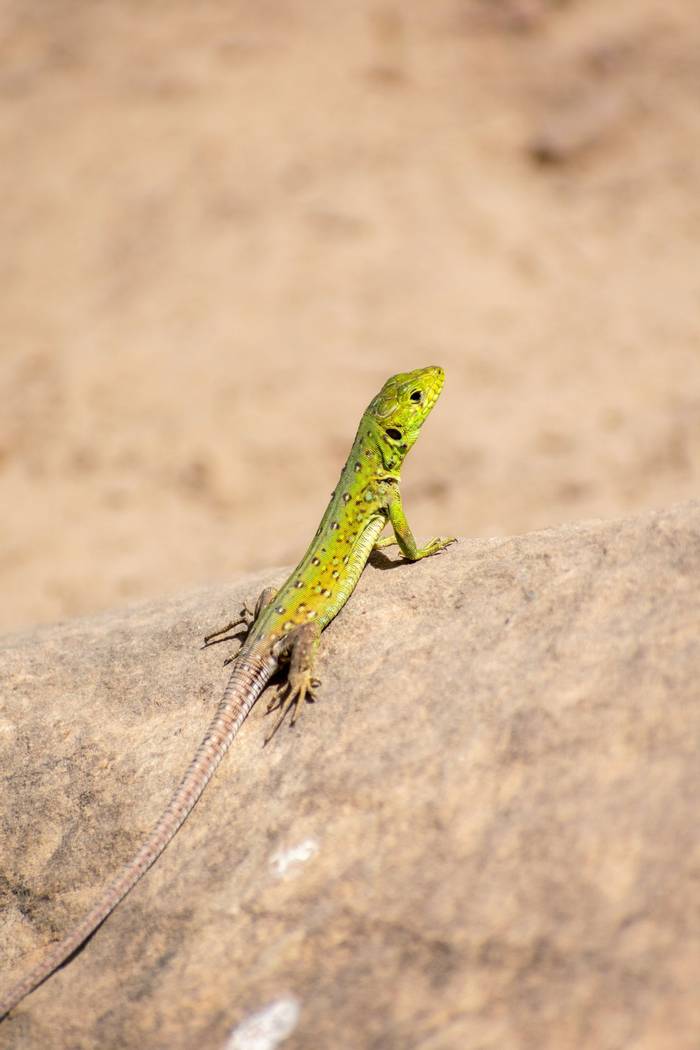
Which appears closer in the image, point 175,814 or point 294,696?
point 175,814

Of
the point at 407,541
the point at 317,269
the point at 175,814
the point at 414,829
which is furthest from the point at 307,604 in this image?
the point at 317,269

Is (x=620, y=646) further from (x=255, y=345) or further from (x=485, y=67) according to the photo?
(x=485, y=67)

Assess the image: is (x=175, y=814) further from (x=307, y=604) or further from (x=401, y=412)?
(x=401, y=412)

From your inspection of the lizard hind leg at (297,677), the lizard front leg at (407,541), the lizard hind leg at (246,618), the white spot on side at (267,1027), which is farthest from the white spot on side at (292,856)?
the lizard front leg at (407,541)

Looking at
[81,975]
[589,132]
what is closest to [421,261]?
[589,132]

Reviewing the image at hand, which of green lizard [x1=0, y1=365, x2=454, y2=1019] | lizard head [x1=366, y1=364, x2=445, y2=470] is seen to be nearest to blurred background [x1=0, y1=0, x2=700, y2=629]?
lizard head [x1=366, y1=364, x2=445, y2=470]

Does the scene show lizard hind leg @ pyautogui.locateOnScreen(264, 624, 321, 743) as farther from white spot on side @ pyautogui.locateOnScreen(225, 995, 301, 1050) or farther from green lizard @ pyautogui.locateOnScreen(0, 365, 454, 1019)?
white spot on side @ pyautogui.locateOnScreen(225, 995, 301, 1050)

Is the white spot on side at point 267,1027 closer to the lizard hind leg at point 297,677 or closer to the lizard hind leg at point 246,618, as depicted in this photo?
the lizard hind leg at point 297,677

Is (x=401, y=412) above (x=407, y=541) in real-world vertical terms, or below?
above
